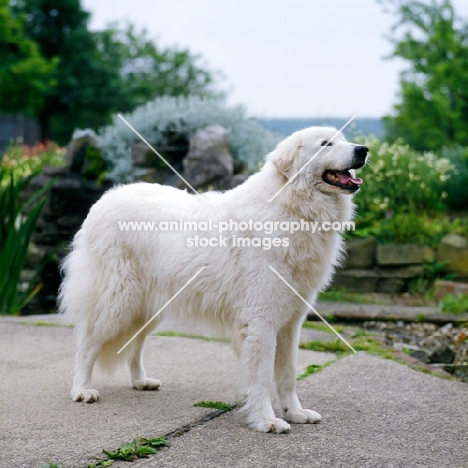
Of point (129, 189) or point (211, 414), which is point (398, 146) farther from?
point (211, 414)

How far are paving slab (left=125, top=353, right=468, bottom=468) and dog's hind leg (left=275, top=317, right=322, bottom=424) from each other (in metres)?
0.08

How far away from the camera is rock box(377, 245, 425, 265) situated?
7.71 m

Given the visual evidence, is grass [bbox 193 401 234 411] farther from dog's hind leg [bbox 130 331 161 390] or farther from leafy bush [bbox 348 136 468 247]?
leafy bush [bbox 348 136 468 247]

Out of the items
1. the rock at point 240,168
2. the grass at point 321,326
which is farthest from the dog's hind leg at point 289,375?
the rock at point 240,168

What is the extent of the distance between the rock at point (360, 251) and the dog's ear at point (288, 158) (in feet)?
13.7

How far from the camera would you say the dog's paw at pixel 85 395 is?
154 inches

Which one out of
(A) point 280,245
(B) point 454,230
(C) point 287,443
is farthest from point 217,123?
(C) point 287,443

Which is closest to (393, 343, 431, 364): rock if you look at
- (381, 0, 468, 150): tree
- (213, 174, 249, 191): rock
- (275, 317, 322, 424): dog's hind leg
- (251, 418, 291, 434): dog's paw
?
(275, 317, 322, 424): dog's hind leg

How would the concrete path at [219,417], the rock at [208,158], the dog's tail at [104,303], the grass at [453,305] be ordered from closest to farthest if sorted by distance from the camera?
1. the concrete path at [219,417]
2. the dog's tail at [104,303]
3. the grass at [453,305]
4. the rock at [208,158]

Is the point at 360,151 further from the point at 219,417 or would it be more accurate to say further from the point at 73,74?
the point at 73,74

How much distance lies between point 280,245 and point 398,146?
5.89m

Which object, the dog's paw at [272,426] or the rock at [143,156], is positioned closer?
the dog's paw at [272,426]

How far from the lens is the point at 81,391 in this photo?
155 inches

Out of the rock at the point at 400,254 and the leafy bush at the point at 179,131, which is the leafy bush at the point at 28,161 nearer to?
the leafy bush at the point at 179,131
